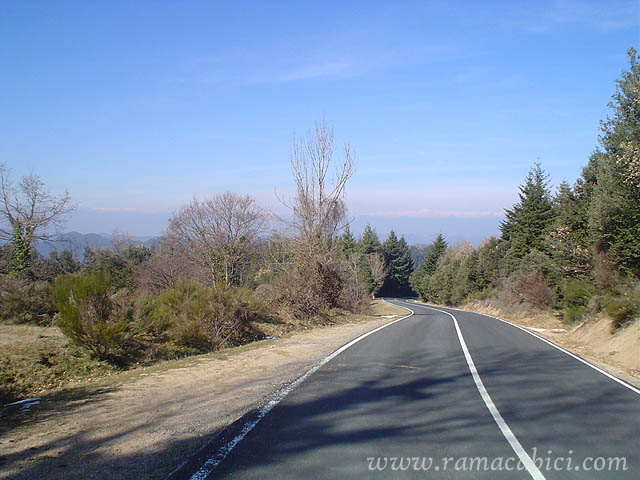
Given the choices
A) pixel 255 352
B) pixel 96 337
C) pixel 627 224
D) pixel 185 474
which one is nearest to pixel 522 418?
pixel 185 474

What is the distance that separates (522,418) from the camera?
6.75 metres

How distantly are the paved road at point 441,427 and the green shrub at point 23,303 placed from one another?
39.8 feet

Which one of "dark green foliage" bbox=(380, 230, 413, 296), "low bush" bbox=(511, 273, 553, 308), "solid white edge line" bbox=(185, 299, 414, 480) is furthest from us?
"dark green foliage" bbox=(380, 230, 413, 296)

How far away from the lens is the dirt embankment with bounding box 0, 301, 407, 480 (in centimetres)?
505

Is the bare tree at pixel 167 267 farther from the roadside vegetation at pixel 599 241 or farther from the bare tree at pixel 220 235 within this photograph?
the roadside vegetation at pixel 599 241

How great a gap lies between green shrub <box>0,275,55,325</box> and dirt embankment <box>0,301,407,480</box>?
887cm

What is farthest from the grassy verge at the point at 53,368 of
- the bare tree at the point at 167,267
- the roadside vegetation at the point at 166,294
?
the bare tree at the point at 167,267

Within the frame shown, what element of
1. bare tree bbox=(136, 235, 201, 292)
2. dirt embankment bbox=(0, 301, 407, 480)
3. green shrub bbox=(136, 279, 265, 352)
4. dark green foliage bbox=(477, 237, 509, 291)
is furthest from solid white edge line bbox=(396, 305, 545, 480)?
dark green foliage bbox=(477, 237, 509, 291)

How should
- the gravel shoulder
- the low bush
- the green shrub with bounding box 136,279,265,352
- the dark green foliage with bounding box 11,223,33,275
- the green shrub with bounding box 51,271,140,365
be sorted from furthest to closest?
the low bush → the dark green foliage with bounding box 11,223,33,275 → the green shrub with bounding box 136,279,265,352 → the green shrub with bounding box 51,271,140,365 → the gravel shoulder

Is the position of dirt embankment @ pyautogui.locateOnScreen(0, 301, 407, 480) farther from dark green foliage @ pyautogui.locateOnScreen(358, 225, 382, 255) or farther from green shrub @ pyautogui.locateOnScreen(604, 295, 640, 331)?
dark green foliage @ pyautogui.locateOnScreen(358, 225, 382, 255)

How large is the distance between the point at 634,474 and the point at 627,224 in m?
14.1

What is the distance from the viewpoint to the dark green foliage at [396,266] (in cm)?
9806

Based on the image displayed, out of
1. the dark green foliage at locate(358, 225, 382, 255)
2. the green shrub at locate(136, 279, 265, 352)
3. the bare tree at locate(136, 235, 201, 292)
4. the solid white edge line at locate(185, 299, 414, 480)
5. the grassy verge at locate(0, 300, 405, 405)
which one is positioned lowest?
the grassy verge at locate(0, 300, 405, 405)

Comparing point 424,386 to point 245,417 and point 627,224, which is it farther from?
point 627,224
